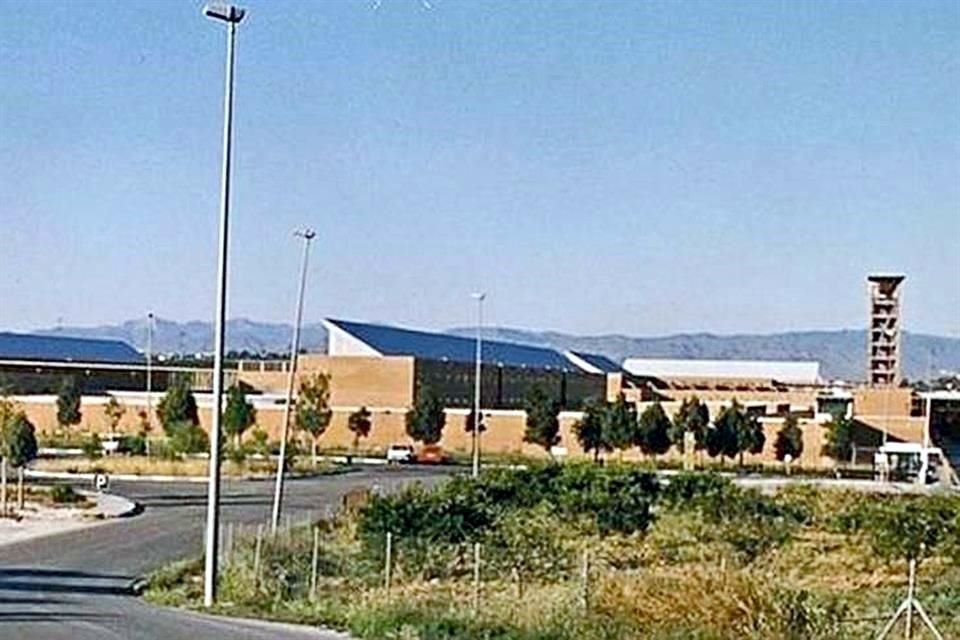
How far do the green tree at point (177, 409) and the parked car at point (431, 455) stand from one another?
1115 cm

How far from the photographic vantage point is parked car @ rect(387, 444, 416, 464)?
93.9 m

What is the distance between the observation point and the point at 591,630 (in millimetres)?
23625

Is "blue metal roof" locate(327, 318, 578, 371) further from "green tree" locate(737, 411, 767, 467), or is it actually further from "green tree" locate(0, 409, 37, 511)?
"green tree" locate(0, 409, 37, 511)

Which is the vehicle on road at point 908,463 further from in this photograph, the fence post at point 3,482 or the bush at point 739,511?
the fence post at point 3,482

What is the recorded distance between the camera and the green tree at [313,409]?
9244cm

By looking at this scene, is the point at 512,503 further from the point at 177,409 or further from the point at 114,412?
the point at 114,412

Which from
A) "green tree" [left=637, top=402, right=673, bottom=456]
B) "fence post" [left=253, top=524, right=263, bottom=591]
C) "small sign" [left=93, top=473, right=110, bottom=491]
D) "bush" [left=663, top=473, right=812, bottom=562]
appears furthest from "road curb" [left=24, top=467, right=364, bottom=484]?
"fence post" [left=253, top=524, right=263, bottom=591]

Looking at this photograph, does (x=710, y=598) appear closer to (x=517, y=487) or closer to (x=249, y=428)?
(x=517, y=487)

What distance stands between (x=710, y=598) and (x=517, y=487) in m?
31.9

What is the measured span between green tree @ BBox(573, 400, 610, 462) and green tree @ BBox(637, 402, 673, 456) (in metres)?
1.73

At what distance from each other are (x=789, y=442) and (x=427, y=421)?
60.0 ft

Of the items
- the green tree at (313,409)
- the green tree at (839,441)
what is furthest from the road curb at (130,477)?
the green tree at (839,441)

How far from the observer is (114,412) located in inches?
3935

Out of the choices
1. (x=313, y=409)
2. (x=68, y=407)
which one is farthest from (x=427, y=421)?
(x=68, y=407)
